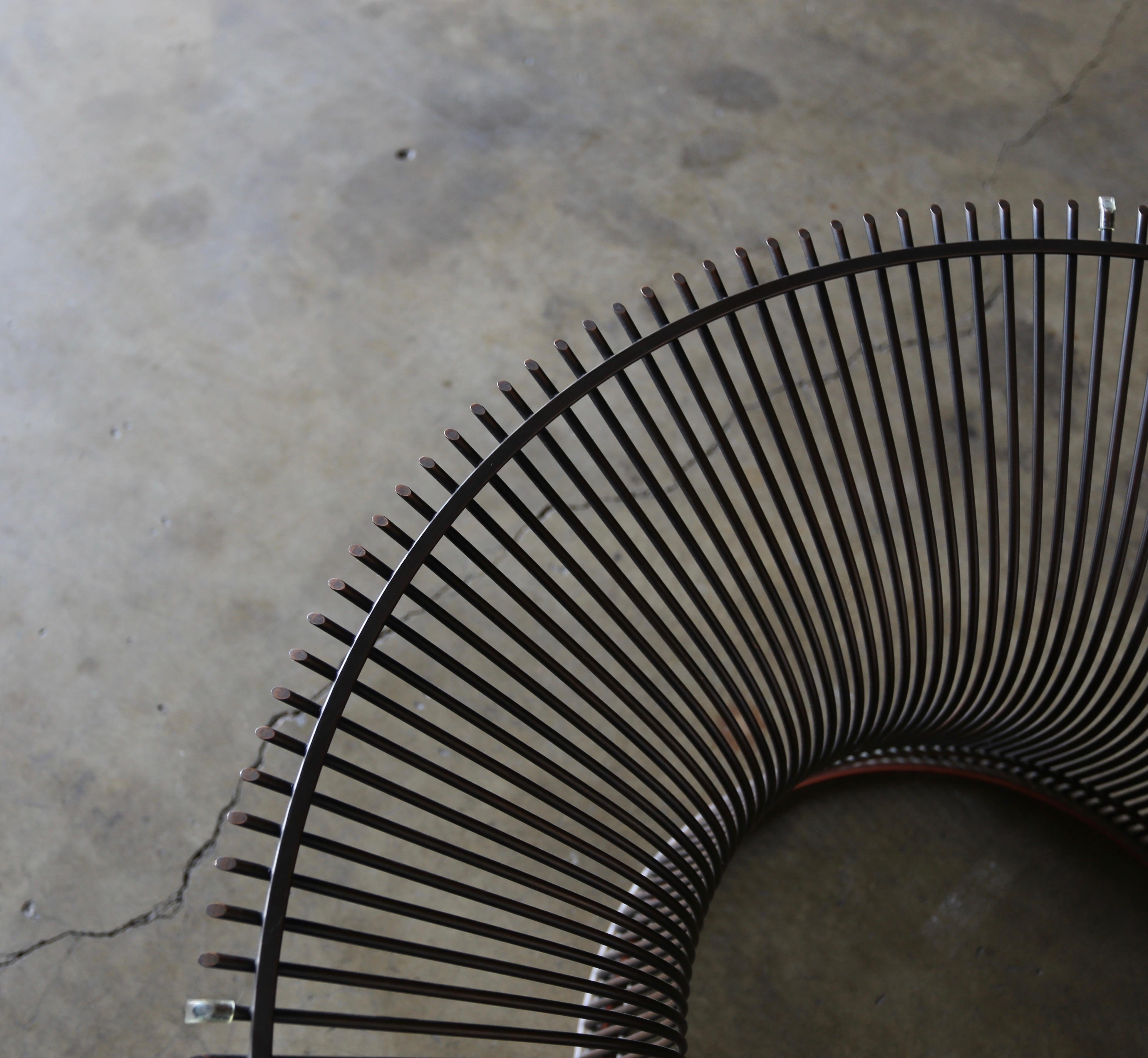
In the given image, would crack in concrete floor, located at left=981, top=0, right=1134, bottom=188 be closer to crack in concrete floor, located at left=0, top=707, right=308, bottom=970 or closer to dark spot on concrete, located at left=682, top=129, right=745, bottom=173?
dark spot on concrete, located at left=682, top=129, right=745, bottom=173

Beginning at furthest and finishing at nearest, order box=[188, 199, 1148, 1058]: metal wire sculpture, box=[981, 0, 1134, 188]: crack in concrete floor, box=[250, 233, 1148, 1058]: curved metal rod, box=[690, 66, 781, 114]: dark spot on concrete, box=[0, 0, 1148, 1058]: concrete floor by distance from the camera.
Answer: box=[690, 66, 781, 114]: dark spot on concrete, box=[981, 0, 1134, 188]: crack in concrete floor, box=[0, 0, 1148, 1058]: concrete floor, box=[188, 199, 1148, 1058]: metal wire sculpture, box=[250, 233, 1148, 1058]: curved metal rod

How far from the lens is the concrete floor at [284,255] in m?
2.25

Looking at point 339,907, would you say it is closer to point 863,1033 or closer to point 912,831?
point 863,1033

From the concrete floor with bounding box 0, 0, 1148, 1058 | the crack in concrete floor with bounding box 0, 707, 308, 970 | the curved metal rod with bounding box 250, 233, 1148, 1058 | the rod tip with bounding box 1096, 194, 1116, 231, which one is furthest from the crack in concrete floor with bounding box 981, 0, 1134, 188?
the crack in concrete floor with bounding box 0, 707, 308, 970

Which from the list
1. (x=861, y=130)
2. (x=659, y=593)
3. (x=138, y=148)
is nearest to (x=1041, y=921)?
(x=659, y=593)

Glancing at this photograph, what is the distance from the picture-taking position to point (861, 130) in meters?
3.41

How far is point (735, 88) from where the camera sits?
11.7ft

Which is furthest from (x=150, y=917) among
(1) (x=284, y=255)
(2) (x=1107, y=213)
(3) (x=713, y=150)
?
(3) (x=713, y=150)

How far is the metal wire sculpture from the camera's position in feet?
3.73

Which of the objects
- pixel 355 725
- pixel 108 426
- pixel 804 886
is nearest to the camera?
pixel 355 725

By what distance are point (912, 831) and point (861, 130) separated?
8.08ft

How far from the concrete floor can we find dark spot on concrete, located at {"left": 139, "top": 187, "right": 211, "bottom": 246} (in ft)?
0.04

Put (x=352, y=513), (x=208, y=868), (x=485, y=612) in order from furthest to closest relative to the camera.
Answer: (x=352, y=513) → (x=208, y=868) → (x=485, y=612)

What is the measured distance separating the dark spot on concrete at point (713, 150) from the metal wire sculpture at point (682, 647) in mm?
662
